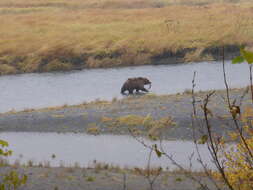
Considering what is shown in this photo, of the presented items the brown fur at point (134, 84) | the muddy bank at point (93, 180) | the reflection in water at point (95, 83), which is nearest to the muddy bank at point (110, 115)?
the brown fur at point (134, 84)

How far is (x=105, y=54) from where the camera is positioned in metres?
40.0

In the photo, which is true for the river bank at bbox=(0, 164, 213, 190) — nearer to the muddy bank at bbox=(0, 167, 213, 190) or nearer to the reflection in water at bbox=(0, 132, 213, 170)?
the muddy bank at bbox=(0, 167, 213, 190)

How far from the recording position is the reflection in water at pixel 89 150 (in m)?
16.3

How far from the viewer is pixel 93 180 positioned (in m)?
12.7

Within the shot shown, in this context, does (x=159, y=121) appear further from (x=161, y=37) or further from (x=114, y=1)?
(x=114, y=1)

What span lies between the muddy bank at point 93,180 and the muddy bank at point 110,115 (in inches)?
263

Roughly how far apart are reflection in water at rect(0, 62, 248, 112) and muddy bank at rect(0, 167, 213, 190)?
12.8m

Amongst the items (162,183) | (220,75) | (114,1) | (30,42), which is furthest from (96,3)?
(162,183)

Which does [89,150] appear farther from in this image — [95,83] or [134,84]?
[95,83]

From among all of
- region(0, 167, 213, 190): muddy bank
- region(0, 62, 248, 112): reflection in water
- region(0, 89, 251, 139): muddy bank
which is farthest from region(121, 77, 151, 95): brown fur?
region(0, 167, 213, 190): muddy bank

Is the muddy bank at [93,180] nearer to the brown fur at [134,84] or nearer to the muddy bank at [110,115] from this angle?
the muddy bank at [110,115]

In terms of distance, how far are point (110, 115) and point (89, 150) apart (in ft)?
14.4

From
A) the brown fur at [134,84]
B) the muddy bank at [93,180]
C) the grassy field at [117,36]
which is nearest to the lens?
the muddy bank at [93,180]

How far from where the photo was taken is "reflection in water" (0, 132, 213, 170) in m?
16.3
